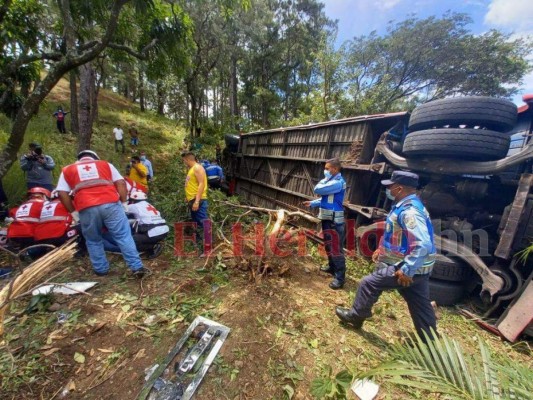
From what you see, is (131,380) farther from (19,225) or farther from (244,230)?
(244,230)

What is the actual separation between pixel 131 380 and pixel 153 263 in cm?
202

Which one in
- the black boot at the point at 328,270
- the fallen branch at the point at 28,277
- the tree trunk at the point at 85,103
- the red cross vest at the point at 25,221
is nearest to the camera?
A: the fallen branch at the point at 28,277

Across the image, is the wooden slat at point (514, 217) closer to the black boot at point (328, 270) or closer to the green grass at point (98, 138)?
the black boot at point (328, 270)

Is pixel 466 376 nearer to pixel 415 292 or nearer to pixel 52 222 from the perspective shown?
pixel 415 292

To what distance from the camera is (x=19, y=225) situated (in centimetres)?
327

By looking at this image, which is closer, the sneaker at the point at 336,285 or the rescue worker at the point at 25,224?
the rescue worker at the point at 25,224

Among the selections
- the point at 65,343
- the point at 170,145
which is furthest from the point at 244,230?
the point at 170,145

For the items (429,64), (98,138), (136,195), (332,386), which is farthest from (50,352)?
(429,64)

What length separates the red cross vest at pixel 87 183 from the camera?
→ 2902mm

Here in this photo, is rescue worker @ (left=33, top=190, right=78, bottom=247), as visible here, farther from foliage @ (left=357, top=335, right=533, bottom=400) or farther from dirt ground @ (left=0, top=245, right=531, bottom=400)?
foliage @ (left=357, top=335, right=533, bottom=400)

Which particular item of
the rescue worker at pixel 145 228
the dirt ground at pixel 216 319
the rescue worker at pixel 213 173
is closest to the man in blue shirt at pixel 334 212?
the dirt ground at pixel 216 319

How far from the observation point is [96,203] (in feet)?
9.58

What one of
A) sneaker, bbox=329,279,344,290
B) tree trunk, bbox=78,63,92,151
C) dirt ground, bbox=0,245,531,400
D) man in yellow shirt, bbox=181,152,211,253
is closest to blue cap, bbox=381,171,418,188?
dirt ground, bbox=0,245,531,400

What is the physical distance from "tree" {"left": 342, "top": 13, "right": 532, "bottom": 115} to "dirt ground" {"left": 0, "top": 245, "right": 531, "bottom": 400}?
1449cm
